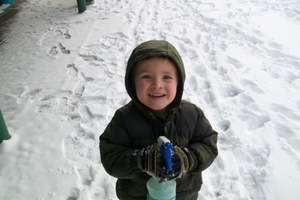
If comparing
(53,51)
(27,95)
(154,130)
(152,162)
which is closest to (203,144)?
(154,130)

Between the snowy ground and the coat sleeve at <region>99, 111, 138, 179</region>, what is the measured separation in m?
1.03

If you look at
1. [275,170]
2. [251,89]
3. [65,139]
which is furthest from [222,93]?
[65,139]

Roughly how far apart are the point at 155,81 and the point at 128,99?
226 cm

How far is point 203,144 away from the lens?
153 cm

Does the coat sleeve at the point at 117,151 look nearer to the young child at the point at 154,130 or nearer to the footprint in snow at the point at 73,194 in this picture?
the young child at the point at 154,130

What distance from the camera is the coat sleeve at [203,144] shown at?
57.3 inches

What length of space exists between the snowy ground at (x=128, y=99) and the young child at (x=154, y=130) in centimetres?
97

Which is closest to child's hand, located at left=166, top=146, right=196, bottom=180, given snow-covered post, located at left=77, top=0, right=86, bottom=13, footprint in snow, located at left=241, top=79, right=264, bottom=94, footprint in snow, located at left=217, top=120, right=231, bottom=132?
footprint in snow, located at left=217, top=120, right=231, bottom=132

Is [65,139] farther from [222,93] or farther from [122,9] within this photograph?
[122,9]

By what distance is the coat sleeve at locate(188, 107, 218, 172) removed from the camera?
146cm

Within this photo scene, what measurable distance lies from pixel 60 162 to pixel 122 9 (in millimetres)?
5246

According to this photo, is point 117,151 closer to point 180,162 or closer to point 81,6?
point 180,162

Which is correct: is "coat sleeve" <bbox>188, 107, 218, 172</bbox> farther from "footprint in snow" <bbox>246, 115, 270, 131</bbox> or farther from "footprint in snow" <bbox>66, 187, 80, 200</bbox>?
"footprint in snow" <bbox>246, 115, 270, 131</bbox>

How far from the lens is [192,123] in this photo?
1540 millimetres
